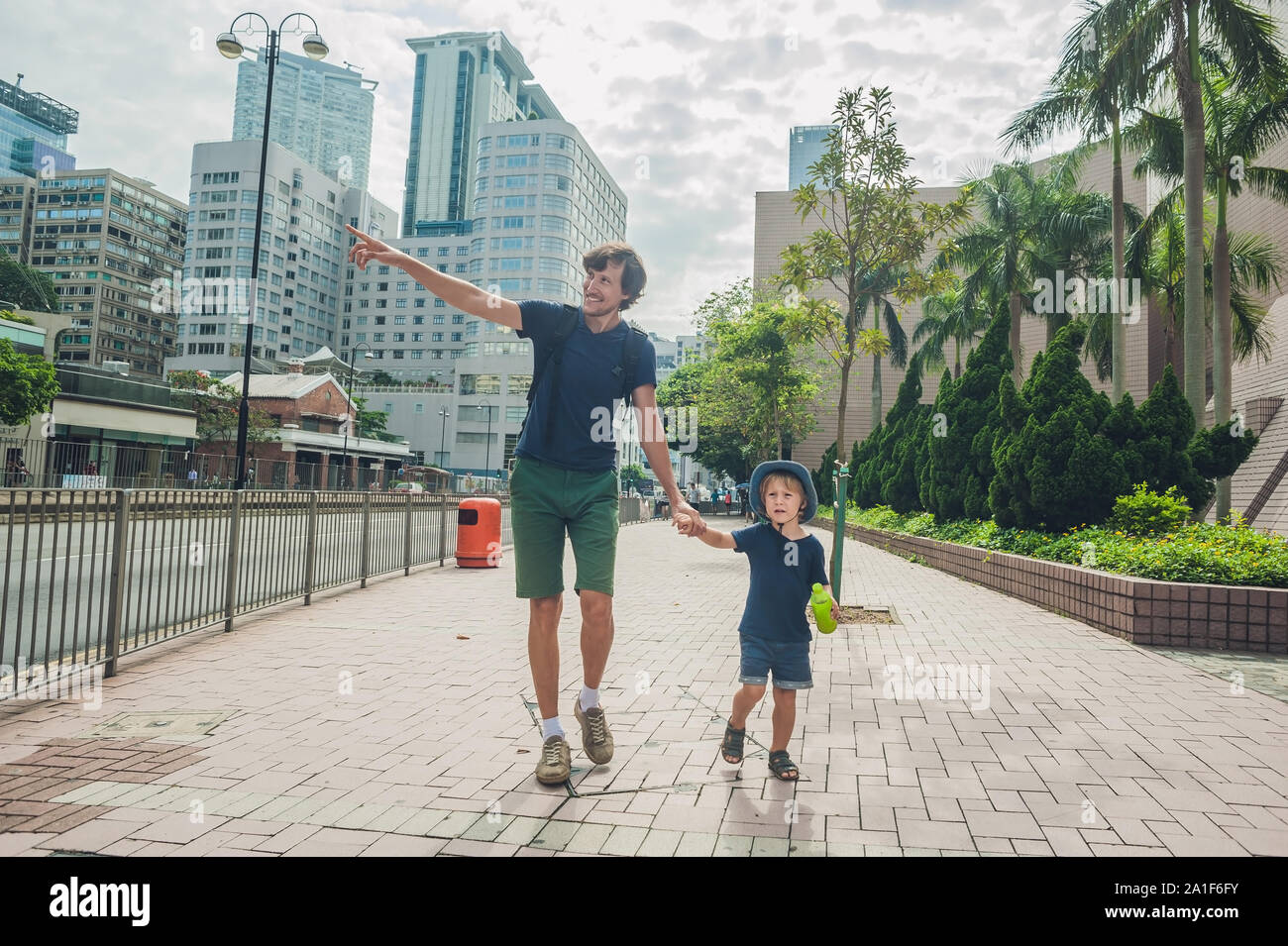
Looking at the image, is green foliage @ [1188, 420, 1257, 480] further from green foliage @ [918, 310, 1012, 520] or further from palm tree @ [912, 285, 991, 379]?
palm tree @ [912, 285, 991, 379]

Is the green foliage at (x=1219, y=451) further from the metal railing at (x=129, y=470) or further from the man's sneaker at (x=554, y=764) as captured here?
the metal railing at (x=129, y=470)

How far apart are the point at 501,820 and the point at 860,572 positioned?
449 inches

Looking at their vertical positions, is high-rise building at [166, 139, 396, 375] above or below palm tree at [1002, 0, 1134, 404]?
above

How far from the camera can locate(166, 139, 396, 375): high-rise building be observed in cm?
10762

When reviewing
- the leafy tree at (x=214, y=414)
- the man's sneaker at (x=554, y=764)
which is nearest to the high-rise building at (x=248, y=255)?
the leafy tree at (x=214, y=414)

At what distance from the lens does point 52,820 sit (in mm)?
2895

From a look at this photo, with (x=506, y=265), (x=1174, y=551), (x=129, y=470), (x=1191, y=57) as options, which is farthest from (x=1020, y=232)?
(x=506, y=265)

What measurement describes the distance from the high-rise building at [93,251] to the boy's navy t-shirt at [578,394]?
132 meters

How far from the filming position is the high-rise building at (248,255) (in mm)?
107625

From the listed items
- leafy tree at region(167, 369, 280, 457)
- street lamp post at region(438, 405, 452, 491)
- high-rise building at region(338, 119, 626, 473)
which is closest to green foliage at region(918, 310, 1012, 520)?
leafy tree at region(167, 369, 280, 457)

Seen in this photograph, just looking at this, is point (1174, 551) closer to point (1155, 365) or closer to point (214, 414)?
point (1155, 365)

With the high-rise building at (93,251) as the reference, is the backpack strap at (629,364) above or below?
below

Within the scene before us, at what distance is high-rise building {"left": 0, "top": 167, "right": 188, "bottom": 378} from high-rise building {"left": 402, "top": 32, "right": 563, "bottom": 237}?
53.3 m
